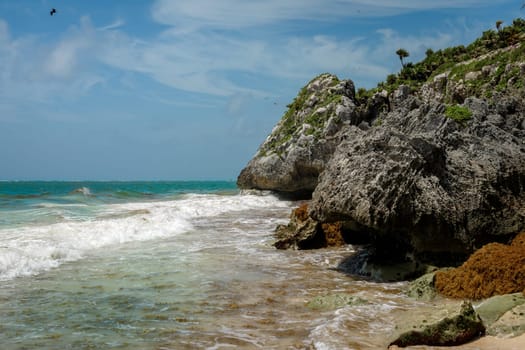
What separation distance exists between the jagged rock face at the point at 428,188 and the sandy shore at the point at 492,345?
3.64 m

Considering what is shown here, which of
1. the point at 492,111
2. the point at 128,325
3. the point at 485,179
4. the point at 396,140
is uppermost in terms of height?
the point at 492,111

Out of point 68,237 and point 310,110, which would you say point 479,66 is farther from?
point 68,237

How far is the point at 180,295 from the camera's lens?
8477 mm

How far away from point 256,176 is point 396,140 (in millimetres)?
24053

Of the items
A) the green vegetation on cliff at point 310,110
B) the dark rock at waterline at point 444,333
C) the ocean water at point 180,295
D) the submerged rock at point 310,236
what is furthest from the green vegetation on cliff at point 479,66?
the dark rock at waterline at point 444,333

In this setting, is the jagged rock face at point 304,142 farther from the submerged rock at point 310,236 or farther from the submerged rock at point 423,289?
the submerged rock at point 423,289

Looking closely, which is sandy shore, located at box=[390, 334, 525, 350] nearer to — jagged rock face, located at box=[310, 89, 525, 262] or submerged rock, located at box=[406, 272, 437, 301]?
submerged rock, located at box=[406, 272, 437, 301]

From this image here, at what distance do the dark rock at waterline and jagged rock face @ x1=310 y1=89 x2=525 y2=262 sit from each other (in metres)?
3.48

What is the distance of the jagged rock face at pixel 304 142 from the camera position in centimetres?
3036

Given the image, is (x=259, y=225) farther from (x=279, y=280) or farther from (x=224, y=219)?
(x=279, y=280)

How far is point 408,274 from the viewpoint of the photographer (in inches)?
387

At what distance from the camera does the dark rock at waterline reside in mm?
5820

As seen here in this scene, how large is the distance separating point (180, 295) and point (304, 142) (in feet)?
75.8

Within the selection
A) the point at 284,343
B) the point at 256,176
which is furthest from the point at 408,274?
the point at 256,176
